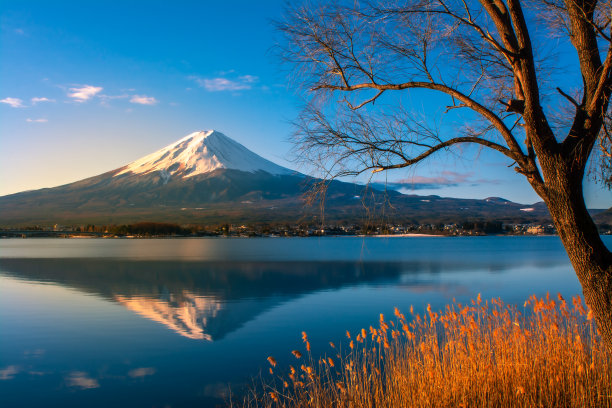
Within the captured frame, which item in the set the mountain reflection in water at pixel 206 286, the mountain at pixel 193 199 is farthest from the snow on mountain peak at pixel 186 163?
the mountain reflection in water at pixel 206 286

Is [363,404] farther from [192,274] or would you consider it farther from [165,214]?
[165,214]

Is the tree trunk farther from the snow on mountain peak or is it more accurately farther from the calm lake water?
the snow on mountain peak

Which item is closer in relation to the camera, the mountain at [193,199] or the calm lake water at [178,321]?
the calm lake water at [178,321]

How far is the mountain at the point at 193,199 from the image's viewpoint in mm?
131125

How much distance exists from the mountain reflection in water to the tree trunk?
7.39m

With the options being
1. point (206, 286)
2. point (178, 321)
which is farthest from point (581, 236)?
point (206, 286)

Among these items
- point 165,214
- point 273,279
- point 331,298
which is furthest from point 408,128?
point 165,214

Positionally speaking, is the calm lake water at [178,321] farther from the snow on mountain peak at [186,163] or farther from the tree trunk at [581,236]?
the snow on mountain peak at [186,163]

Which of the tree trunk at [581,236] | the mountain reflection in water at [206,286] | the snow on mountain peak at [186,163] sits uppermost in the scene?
the snow on mountain peak at [186,163]

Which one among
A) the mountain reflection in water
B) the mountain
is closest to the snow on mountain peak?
the mountain

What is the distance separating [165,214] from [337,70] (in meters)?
135

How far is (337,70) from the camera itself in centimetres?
457

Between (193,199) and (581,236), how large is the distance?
161 meters

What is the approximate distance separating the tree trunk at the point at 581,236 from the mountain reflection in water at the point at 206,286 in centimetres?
739
